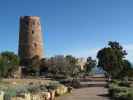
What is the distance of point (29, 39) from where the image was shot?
96.2 meters

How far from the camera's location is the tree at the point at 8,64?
60919mm

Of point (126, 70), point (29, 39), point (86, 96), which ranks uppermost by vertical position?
point (29, 39)

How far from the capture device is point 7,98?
1523cm

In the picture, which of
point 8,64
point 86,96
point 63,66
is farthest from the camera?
point 63,66

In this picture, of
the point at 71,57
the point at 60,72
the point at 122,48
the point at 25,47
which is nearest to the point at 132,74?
the point at 122,48

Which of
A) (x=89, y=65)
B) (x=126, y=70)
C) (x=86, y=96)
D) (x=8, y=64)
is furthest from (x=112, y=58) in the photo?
(x=89, y=65)

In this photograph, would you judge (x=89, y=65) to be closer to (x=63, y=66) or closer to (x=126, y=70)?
(x=63, y=66)

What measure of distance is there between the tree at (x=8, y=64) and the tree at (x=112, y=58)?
15044mm

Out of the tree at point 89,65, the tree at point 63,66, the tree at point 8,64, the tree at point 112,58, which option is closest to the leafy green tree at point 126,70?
the tree at point 112,58

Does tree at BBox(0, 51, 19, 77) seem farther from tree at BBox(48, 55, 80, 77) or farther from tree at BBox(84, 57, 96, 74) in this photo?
tree at BBox(84, 57, 96, 74)

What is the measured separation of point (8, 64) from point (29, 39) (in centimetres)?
2946

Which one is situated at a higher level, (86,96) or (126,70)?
(126,70)

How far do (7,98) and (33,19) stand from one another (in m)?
83.5

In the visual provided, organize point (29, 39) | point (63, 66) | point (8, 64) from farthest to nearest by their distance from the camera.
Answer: point (29, 39)
point (63, 66)
point (8, 64)
